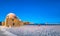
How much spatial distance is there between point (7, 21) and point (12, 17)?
1.39 meters

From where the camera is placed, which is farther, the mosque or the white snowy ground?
the mosque

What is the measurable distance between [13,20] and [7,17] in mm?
1491

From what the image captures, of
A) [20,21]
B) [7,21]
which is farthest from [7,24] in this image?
[20,21]

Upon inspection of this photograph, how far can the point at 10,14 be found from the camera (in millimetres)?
37844

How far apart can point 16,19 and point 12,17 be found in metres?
1.16

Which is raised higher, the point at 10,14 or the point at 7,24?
the point at 10,14

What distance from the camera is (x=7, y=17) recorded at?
37875mm

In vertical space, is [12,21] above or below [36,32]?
above

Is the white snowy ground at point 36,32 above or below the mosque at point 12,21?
below

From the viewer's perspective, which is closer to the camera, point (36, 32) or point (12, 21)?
point (36, 32)

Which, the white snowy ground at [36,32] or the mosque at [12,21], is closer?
A: the white snowy ground at [36,32]

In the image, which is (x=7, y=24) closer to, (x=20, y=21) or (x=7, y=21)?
(x=7, y=21)

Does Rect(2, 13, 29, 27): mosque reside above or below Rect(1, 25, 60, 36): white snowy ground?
above

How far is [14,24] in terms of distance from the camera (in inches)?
1485
